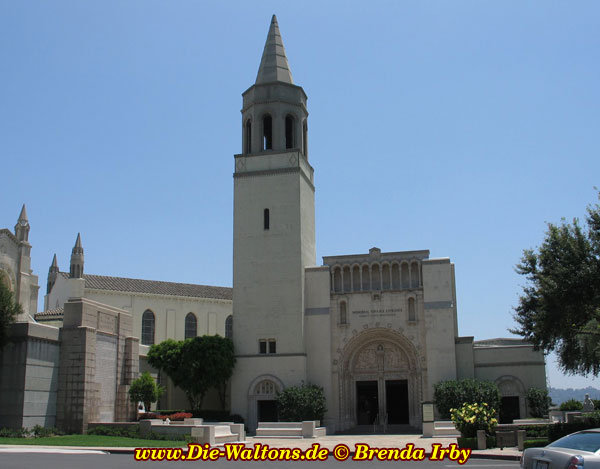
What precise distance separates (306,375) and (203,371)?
662cm

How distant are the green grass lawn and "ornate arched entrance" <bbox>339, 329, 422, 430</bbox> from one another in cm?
1644

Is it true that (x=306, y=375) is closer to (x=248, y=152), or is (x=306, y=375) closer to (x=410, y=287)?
(x=410, y=287)

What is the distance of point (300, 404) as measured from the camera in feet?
134

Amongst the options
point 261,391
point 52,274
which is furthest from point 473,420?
point 52,274

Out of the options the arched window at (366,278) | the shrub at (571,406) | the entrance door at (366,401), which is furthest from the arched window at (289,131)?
the shrub at (571,406)

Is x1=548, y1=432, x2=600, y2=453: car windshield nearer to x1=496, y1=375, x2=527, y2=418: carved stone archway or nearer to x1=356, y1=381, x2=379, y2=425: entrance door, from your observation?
x1=496, y1=375, x2=527, y2=418: carved stone archway

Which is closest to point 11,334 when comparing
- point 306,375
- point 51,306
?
point 306,375

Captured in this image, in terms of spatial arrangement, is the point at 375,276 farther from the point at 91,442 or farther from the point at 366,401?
the point at 91,442

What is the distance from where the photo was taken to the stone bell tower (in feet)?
143

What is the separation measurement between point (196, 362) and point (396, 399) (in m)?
13.2

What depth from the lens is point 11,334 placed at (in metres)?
30.8

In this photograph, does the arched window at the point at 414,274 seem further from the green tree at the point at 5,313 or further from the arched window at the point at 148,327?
the green tree at the point at 5,313

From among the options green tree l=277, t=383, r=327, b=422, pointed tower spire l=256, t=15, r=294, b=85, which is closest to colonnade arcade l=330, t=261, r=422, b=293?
green tree l=277, t=383, r=327, b=422

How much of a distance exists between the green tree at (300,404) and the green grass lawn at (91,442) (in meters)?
12.3
